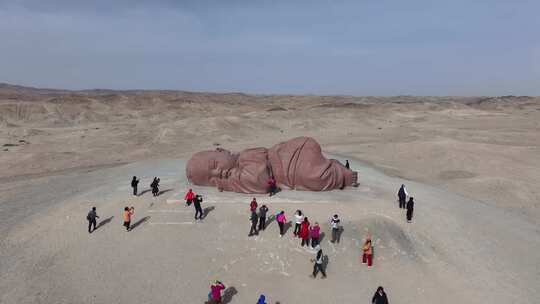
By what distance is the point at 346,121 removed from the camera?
231 feet

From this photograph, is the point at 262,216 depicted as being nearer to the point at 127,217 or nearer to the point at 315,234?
the point at 315,234

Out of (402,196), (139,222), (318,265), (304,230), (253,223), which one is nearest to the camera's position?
(318,265)

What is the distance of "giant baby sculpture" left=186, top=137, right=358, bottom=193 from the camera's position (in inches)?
750

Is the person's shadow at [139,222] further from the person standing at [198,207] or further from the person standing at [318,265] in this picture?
the person standing at [318,265]

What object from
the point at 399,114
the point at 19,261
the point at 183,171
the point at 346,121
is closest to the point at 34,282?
the point at 19,261

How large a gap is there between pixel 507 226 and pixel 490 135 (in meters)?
35.4

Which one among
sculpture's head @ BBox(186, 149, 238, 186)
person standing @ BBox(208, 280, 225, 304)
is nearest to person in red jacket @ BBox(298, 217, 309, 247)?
person standing @ BBox(208, 280, 225, 304)

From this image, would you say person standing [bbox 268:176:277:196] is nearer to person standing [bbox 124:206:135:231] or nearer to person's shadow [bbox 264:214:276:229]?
person's shadow [bbox 264:214:276:229]

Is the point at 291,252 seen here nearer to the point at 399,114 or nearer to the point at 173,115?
the point at 173,115

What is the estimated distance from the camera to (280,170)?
64.3 feet

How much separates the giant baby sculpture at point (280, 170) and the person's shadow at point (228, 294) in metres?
6.77

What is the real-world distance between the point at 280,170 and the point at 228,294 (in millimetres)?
8262

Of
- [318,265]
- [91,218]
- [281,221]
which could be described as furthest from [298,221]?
[91,218]

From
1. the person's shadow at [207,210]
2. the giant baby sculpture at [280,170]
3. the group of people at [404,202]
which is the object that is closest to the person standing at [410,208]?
the group of people at [404,202]
